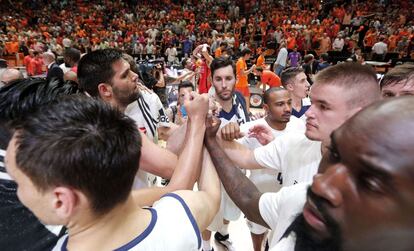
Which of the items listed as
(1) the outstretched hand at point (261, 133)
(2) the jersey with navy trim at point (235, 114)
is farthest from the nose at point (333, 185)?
(2) the jersey with navy trim at point (235, 114)

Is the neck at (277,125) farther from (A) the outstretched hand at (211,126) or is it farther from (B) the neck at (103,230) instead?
(B) the neck at (103,230)

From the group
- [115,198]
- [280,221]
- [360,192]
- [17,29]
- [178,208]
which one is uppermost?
[360,192]

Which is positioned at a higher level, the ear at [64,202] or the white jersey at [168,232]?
the ear at [64,202]

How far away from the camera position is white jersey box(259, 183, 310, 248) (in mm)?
1117

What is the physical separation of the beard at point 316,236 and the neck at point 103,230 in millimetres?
477

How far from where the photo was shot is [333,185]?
844 millimetres

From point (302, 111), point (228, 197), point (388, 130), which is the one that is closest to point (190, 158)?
point (388, 130)

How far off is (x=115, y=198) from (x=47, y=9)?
2610 centimetres

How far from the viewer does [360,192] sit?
0.79 metres

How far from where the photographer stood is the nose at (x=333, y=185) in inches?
32.7

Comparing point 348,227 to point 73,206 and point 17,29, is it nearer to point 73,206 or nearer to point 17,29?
point 73,206

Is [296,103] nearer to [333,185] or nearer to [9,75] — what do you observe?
[333,185]

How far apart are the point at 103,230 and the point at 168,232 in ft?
0.65

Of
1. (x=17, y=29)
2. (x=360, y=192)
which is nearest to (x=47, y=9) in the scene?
(x=17, y=29)
